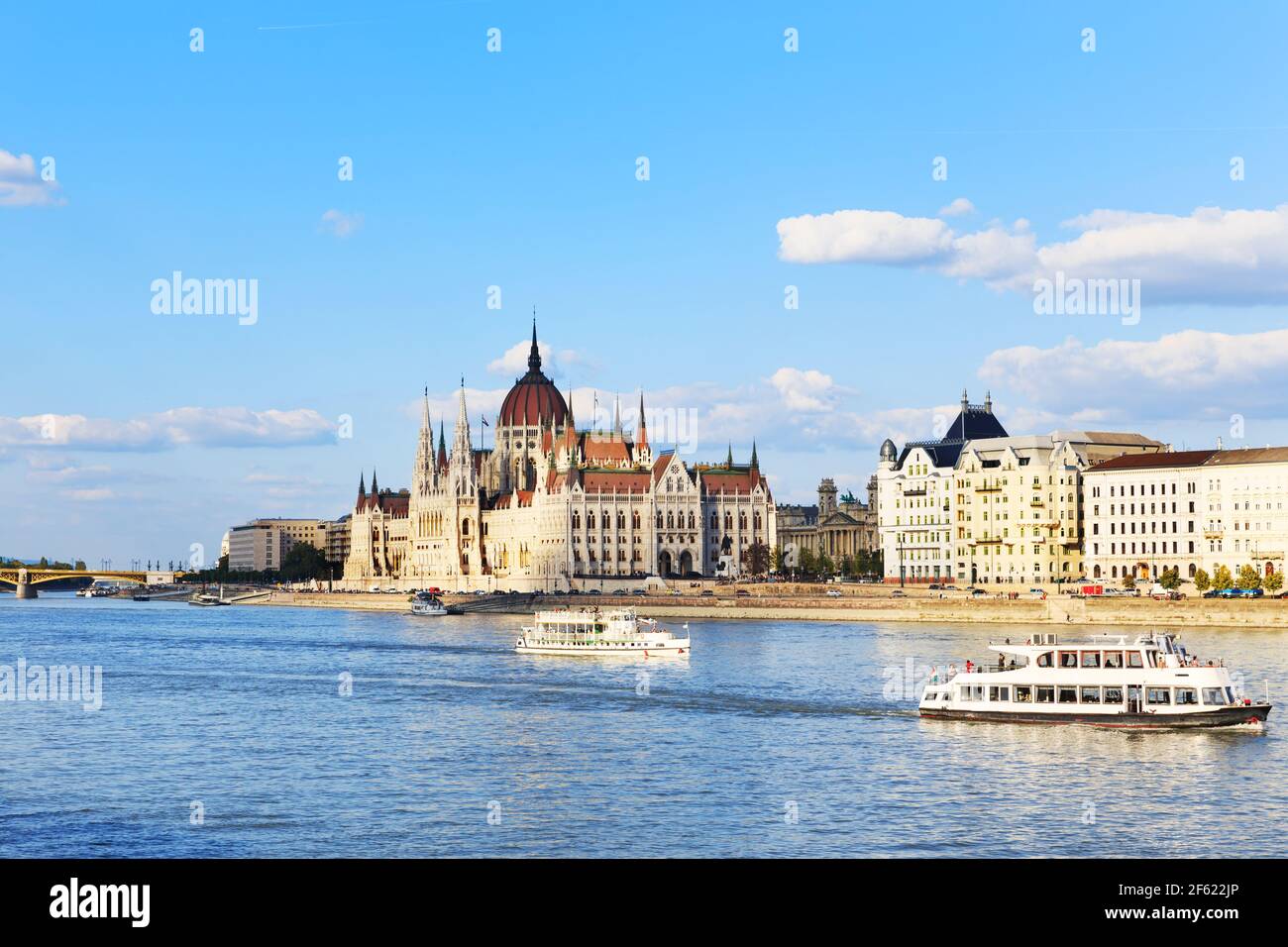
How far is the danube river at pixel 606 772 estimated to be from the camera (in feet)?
92.2

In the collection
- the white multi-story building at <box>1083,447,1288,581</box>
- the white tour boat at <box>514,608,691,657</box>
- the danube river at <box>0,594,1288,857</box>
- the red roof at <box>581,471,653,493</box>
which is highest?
the red roof at <box>581,471,653,493</box>

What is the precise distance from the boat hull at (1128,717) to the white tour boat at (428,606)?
109861 millimetres

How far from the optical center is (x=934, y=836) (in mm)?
28125

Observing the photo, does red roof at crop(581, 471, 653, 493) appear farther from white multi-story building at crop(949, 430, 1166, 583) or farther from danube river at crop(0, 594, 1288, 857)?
danube river at crop(0, 594, 1288, 857)

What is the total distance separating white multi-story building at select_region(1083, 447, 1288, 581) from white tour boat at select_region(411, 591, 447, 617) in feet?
203

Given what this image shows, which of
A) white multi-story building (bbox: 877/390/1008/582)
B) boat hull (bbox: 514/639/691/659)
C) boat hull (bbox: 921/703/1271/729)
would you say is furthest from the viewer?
white multi-story building (bbox: 877/390/1008/582)

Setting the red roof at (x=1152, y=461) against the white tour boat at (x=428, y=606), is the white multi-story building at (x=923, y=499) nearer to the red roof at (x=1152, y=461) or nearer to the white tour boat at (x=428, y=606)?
the red roof at (x=1152, y=461)

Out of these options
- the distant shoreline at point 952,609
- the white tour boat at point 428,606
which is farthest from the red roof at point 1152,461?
the white tour boat at point 428,606

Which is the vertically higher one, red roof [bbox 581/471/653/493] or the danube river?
red roof [bbox 581/471/653/493]

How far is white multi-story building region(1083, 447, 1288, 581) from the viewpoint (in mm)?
119688

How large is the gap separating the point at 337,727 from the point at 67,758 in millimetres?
9643

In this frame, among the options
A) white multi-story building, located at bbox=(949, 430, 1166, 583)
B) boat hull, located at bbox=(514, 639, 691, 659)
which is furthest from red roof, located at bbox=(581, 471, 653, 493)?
boat hull, located at bbox=(514, 639, 691, 659)

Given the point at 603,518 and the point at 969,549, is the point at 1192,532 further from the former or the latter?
the point at 603,518
